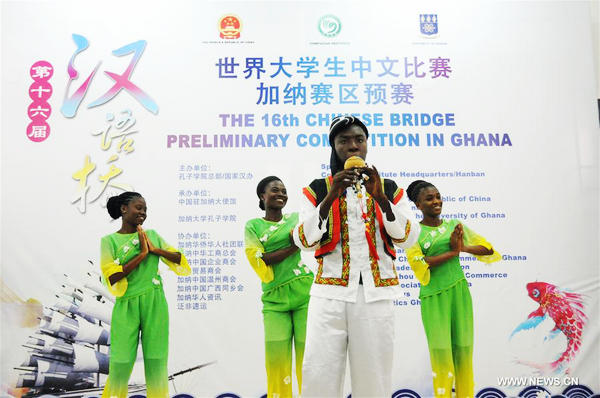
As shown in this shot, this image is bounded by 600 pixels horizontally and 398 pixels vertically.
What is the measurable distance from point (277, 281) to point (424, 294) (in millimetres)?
1034

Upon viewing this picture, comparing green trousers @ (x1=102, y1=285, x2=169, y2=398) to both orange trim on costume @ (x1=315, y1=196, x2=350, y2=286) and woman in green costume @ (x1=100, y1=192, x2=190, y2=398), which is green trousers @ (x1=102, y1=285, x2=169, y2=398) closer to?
woman in green costume @ (x1=100, y1=192, x2=190, y2=398)

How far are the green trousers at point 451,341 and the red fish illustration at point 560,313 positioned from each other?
0.45 m

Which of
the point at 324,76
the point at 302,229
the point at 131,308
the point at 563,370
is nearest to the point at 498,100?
the point at 324,76

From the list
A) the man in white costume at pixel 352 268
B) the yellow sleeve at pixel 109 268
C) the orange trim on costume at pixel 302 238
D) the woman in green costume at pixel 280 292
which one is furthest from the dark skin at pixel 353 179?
the yellow sleeve at pixel 109 268

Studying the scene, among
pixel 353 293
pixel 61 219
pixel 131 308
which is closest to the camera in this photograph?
pixel 353 293

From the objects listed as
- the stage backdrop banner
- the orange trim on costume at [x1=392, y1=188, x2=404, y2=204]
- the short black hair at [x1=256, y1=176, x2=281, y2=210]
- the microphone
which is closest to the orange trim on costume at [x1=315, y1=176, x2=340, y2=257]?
the microphone

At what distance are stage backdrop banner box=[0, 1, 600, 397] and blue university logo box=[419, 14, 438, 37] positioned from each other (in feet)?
0.04

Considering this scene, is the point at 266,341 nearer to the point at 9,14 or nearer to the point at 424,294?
the point at 424,294

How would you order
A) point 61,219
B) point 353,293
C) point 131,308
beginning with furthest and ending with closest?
point 61,219
point 131,308
point 353,293

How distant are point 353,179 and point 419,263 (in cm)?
146

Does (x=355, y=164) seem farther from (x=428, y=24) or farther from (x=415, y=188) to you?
(x=428, y=24)

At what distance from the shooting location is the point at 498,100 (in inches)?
138

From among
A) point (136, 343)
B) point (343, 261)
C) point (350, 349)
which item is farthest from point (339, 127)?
point (136, 343)

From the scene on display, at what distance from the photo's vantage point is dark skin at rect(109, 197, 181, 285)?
3.15 metres
